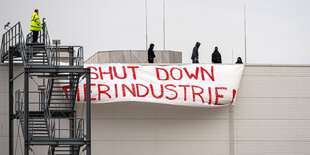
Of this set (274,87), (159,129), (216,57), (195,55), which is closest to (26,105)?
(159,129)

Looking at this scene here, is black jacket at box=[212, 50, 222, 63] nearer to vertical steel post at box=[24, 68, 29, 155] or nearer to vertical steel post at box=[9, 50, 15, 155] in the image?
vertical steel post at box=[9, 50, 15, 155]

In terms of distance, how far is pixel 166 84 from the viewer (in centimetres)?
3691

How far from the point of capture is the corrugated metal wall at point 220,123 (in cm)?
3712

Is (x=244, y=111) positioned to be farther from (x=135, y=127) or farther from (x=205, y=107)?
(x=135, y=127)

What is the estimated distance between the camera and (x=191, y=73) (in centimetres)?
3744

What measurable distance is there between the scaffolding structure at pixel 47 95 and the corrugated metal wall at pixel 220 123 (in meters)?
1.37

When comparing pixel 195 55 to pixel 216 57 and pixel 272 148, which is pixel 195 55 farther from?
pixel 272 148

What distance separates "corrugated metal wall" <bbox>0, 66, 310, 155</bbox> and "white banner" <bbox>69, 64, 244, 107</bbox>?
1.10 m

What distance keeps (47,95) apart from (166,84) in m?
6.62

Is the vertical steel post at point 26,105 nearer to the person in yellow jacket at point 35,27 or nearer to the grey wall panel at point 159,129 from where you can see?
the person in yellow jacket at point 35,27

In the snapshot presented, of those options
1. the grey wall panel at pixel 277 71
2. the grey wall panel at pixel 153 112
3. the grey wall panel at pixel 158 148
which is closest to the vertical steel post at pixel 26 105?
the grey wall panel at pixel 158 148

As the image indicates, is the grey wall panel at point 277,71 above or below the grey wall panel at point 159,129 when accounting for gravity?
above

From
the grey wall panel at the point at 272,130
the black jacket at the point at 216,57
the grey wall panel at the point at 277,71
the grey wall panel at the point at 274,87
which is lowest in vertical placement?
the grey wall panel at the point at 272,130

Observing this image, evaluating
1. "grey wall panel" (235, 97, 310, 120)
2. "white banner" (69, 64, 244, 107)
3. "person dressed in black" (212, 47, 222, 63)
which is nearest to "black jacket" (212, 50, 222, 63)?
"person dressed in black" (212, 47, 222, 63)
